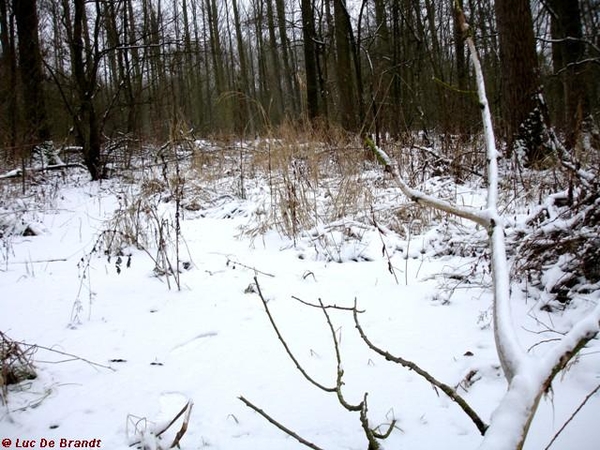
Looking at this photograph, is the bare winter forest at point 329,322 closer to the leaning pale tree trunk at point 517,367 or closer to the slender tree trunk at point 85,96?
the leaning pale tree trunk at point 517,367

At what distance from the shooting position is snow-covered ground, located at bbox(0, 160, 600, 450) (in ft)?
3.17

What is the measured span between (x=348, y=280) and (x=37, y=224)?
3.17 metres

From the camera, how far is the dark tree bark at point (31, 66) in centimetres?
672

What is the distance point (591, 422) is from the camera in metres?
0.88

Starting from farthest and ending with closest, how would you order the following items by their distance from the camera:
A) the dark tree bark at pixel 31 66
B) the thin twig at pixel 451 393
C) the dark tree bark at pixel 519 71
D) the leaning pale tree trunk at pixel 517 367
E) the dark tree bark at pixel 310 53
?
the dark tree bark at pixel 310 53 < the dark tree bark at pixel 31 66 < the dark tree bark at pixel 519 71 < the thin twig at pixel 451 393 < the leaning pale tree trunk at pixel 517 367

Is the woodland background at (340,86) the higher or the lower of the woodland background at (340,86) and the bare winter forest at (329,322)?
the higher

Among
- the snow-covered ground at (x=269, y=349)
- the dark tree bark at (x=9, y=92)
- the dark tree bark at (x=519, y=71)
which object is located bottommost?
the snow-covered ground at (x=269, y=349)

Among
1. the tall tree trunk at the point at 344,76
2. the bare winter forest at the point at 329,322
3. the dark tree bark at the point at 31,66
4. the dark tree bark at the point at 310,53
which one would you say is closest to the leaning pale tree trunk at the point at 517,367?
the bare winter forest at the point at 329,322

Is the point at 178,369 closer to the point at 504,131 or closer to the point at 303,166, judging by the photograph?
the point at 303,166

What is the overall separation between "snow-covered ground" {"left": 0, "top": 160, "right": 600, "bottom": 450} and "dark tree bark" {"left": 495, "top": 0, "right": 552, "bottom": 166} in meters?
2.10

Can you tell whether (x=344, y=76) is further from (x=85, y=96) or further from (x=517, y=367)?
(x=517, y=367)

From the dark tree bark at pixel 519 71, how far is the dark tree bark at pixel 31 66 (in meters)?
7.04

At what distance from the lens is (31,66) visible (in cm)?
684

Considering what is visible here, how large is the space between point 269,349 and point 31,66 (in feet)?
26.0
